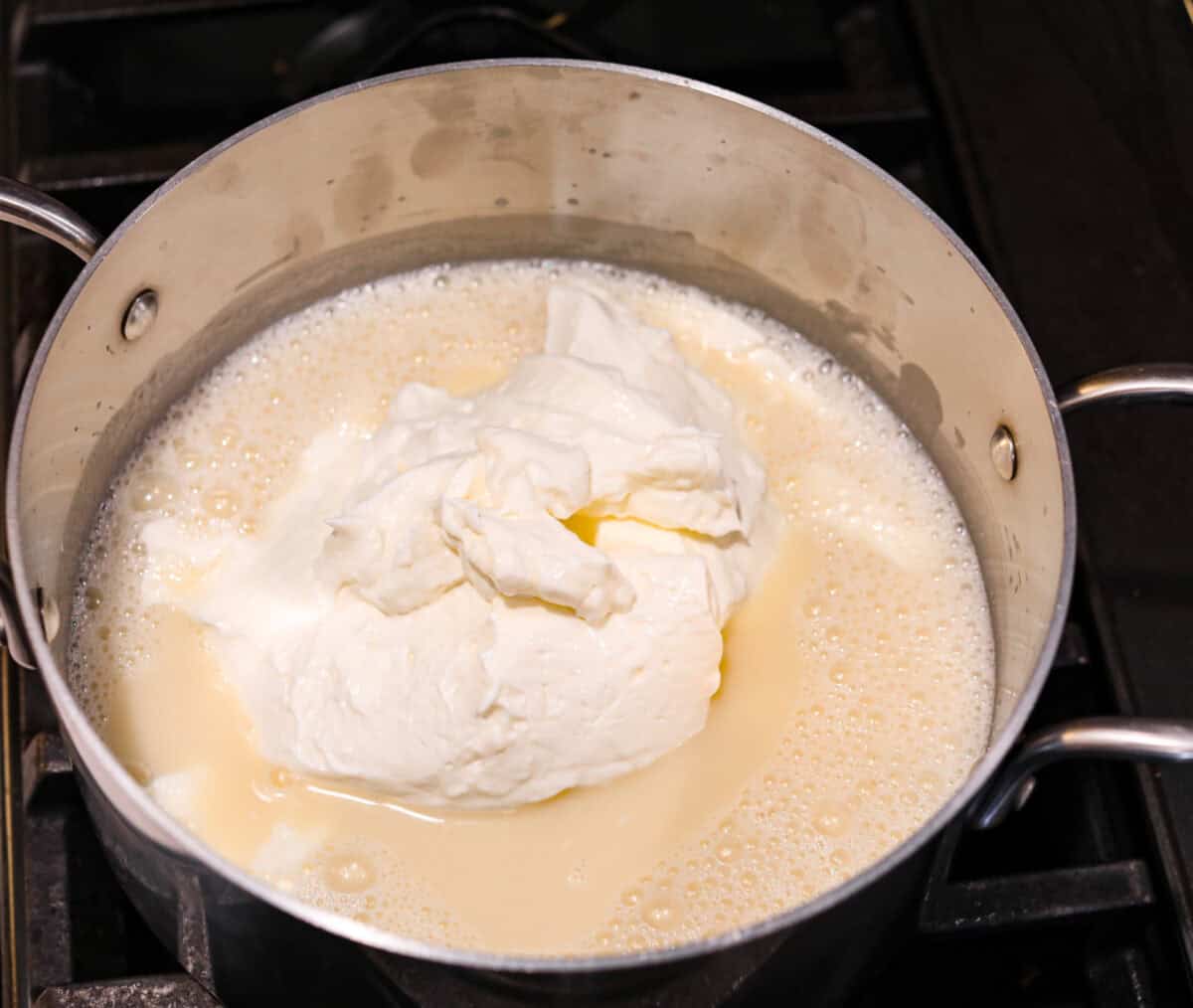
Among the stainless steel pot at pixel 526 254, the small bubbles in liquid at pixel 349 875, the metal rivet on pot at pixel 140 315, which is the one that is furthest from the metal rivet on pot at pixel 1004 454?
the metal rivet on pot at pixel 140 315

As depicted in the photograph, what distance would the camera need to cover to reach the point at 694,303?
1184 mm

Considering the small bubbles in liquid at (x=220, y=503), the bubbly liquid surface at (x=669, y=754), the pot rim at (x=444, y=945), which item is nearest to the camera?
the pot rim at (x=444, y=945)

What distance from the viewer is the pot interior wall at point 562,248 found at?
93cm

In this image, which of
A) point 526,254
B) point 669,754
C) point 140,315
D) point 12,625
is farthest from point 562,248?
point 12,625

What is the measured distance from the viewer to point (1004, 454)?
975mm

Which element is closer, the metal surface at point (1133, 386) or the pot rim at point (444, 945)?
the pot rim at point (444, 945)

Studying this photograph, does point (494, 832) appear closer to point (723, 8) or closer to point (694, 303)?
point (694, 303)

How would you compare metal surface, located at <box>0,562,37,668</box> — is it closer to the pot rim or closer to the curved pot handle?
the pot rim

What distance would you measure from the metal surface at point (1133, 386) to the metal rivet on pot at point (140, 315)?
61 cm

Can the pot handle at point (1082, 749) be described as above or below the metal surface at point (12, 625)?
below

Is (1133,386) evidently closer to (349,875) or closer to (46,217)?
(349,875)

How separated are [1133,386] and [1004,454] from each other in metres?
0.14

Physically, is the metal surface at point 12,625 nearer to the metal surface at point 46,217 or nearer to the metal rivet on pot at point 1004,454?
the metal surface at point 46,217

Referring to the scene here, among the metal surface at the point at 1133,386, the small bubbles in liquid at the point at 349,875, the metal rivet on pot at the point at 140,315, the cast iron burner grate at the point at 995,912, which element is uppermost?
the metal rivet on pot at the point at 140,315
